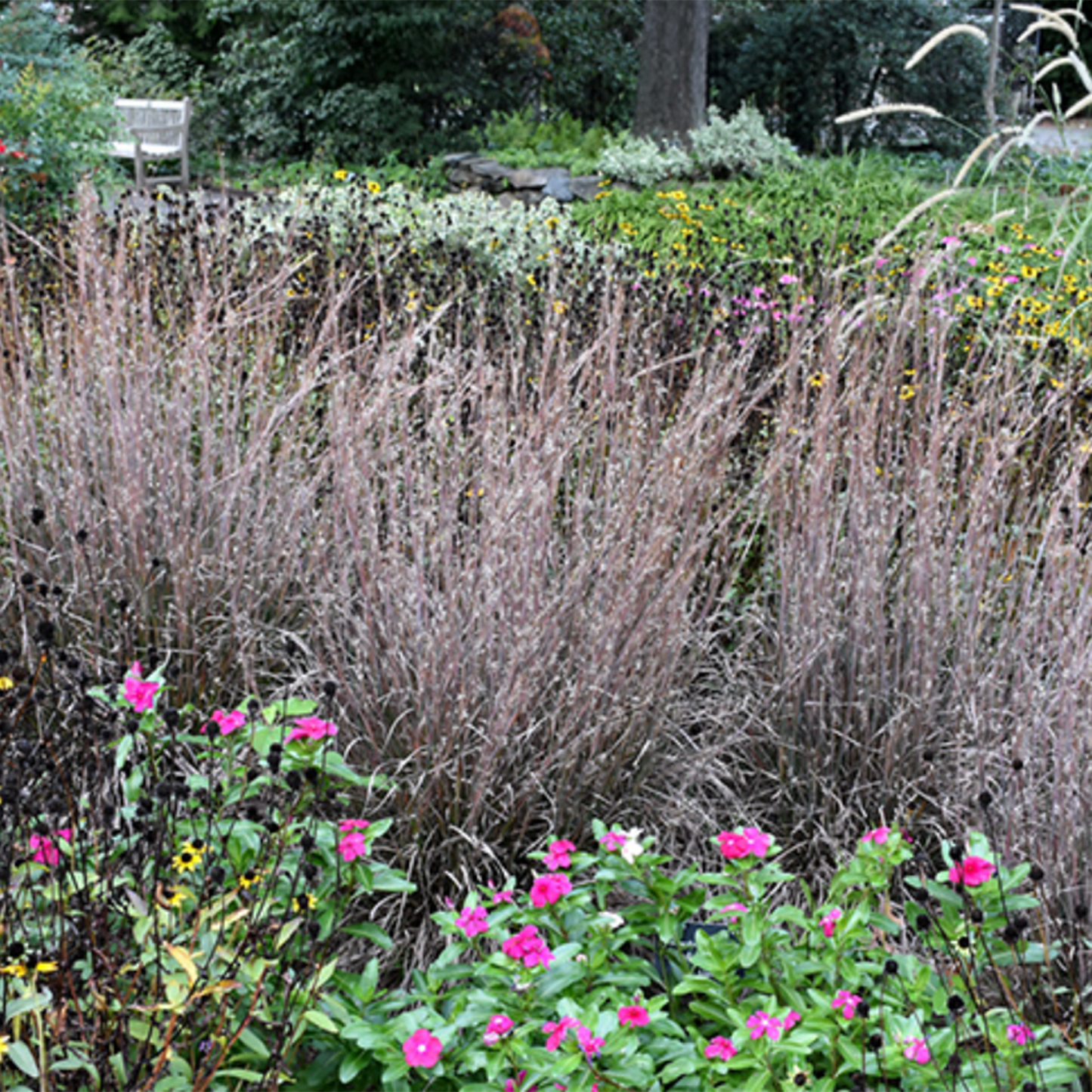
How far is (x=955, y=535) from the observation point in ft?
9.79

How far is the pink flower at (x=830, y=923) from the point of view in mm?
1986

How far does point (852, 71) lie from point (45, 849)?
15.4m

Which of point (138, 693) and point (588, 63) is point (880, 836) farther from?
point (588, 63)

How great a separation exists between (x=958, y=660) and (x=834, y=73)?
14237 millimetres

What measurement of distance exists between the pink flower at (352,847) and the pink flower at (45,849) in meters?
0.41

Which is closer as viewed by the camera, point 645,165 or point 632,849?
point 632,849

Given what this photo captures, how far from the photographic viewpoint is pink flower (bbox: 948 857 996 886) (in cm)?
185

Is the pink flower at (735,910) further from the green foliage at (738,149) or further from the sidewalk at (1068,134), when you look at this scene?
the sidewalk at (1068,134)

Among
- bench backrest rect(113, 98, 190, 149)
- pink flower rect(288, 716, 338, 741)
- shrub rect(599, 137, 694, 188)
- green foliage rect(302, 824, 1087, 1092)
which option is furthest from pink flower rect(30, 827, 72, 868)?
bench backrest rect(113, 98, 190, 149)

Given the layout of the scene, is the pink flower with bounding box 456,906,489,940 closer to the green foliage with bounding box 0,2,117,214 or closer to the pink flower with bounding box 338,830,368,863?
the pink flower with bounding box 338,830,368,863

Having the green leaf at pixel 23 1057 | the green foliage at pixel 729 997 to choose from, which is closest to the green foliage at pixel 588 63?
the green foliage at pixel 729 997

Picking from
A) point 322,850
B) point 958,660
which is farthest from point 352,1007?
point 958,660

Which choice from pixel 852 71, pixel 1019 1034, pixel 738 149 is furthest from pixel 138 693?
pixel 852 71

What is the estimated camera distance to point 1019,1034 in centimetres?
175
